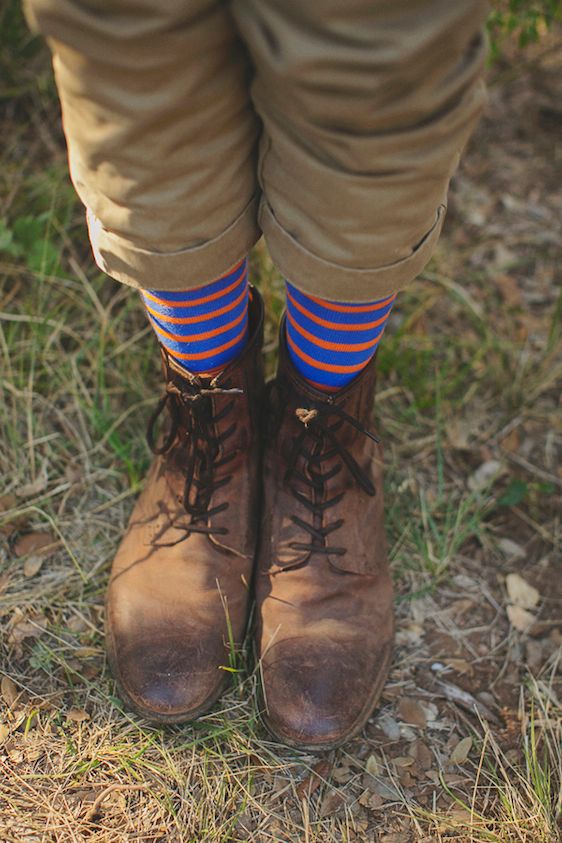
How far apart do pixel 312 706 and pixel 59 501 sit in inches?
23.0

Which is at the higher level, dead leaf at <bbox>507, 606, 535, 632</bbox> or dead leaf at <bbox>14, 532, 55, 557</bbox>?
dead leaf at <bbox>14, 532, 55, 557</bbox>

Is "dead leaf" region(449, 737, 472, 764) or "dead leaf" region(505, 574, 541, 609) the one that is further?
"dead leaf" region(505, 574, 541, 609)

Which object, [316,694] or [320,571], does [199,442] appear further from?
[316,694]

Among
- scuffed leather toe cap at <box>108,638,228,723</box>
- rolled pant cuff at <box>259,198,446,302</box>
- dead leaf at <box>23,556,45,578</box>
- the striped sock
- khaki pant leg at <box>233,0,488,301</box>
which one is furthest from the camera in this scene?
dead leaf at <box>23,556,45,578</box>

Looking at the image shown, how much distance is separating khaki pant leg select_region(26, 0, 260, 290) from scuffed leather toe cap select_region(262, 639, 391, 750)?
0.55m

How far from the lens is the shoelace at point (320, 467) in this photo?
3.21 feet

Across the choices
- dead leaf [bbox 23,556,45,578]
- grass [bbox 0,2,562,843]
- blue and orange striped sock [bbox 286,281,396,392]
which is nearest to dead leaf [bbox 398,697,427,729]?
grass [bbox 0,2,562,843]

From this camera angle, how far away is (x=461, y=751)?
1.01 metres

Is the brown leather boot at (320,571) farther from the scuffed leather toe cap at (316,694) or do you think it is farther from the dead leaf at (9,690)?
the dead leaf at (9,690)

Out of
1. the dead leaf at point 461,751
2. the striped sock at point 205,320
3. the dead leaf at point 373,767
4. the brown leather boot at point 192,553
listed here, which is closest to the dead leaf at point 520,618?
the dead leaf at point 461,751

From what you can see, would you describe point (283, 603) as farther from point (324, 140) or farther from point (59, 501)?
point (324, 140)

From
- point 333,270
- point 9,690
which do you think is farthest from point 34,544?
point 333,270

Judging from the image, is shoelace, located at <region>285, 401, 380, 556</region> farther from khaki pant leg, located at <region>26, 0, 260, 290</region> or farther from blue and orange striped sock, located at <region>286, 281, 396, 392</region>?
khaki pant leg, located at <region>26, 0, 260, 290</region>

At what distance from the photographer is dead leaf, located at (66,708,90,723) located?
977 mm
